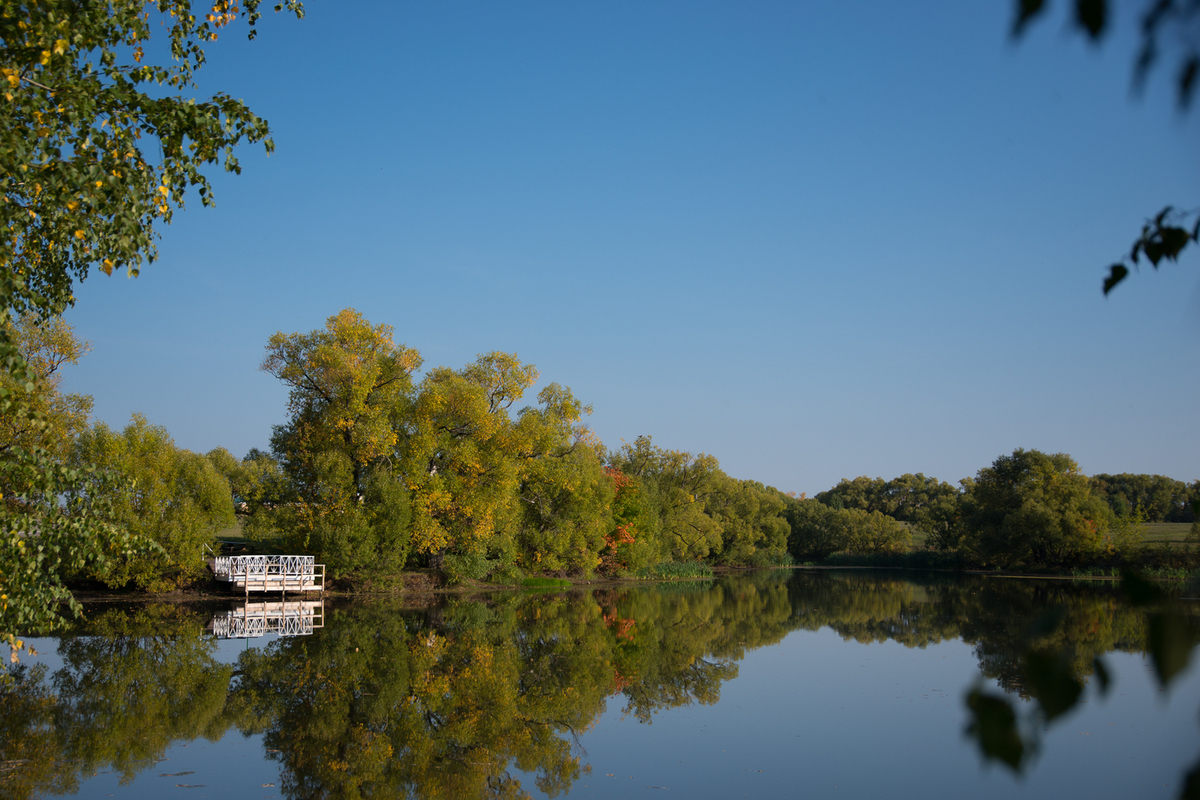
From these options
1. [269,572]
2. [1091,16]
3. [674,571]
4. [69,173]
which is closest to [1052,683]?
[1091,16]

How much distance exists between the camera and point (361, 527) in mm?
32438

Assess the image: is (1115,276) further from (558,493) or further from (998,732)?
(558,493)

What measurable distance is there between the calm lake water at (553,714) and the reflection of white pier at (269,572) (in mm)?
6872

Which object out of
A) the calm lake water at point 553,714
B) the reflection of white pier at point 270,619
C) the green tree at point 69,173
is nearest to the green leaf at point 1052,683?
the calm lake water at point 553,714

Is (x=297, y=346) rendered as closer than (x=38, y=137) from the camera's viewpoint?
No

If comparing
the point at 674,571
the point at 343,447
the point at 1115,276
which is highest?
the point at 343,447

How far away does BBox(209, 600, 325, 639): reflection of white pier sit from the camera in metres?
21.8

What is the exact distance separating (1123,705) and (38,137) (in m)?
16.8

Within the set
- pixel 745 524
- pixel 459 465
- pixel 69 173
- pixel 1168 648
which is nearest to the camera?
pixel 1168 648

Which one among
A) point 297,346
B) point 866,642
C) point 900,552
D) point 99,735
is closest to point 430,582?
point 297,346

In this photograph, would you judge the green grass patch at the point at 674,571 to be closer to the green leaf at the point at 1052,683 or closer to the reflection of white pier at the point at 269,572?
the reflection of white pier at the point at 269,572

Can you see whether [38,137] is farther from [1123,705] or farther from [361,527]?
[361,527]

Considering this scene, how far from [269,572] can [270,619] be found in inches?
282

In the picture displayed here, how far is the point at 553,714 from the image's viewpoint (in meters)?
12.3
